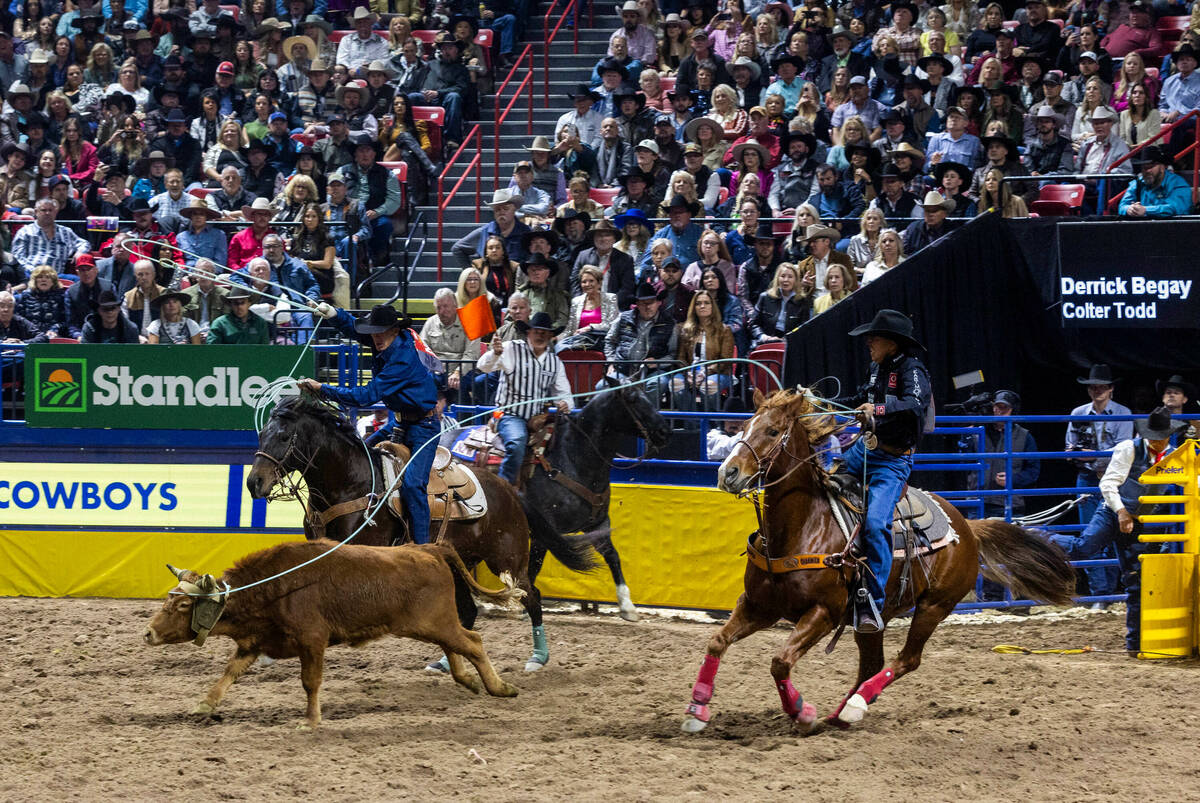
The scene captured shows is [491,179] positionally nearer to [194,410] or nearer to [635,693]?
[194,410]

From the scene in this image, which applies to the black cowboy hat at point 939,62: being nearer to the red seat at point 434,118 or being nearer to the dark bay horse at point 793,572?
the red seat at point 434,118

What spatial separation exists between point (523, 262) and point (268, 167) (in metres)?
4.65

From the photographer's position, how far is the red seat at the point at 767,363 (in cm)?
1260

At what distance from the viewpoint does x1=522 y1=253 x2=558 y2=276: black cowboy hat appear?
15.0m

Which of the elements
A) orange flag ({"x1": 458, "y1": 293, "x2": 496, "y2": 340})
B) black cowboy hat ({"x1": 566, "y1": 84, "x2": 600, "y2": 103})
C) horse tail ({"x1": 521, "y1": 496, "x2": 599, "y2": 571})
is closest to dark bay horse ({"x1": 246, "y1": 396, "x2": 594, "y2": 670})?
horse tail ({"x1": 521, "y1": 496, "x2": 599, "y2": 571})

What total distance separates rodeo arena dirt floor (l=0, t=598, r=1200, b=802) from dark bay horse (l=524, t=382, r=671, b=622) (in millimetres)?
1128

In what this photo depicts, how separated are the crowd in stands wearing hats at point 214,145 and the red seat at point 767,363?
3.40 metres

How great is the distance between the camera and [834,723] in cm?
794

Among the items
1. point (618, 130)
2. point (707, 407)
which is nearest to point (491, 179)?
point (618, 130)

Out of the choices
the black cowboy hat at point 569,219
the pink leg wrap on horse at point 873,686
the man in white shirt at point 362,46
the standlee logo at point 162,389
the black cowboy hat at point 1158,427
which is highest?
the man in white shirt at point 362,46

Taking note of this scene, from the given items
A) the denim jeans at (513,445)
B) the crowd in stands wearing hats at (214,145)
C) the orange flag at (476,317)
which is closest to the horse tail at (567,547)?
the denim jeans at (513,445)

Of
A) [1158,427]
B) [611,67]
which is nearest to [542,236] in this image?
[611,67]

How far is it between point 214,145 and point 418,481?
37.5ft

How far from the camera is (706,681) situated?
25.8ft
